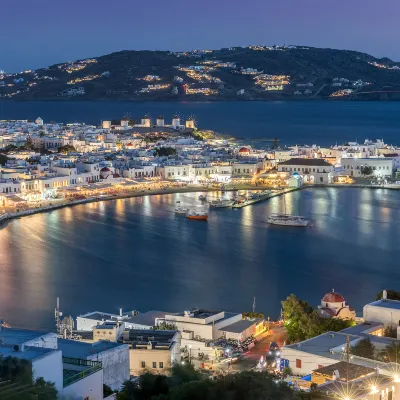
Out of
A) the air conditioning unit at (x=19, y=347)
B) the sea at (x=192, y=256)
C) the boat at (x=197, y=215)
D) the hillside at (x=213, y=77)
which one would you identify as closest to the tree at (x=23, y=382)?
the air conditioning unit at (x=19, y=347)

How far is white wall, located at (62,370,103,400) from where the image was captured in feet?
8.83

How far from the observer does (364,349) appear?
4.27 meters

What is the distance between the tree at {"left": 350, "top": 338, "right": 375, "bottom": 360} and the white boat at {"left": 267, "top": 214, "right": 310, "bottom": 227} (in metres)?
6.11

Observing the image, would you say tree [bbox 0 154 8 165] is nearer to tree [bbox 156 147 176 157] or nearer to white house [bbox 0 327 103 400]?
tree [bbox 156 147 176 157]

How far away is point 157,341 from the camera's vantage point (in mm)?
4293

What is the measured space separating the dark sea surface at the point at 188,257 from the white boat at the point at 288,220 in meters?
0.13

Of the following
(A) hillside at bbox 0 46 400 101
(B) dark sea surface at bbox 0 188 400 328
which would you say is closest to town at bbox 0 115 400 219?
(B) dark sea surface at bbox 0 188 400 328

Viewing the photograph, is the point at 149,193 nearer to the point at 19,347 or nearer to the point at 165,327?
the point at 165,327

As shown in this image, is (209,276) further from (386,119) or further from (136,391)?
(386,119)

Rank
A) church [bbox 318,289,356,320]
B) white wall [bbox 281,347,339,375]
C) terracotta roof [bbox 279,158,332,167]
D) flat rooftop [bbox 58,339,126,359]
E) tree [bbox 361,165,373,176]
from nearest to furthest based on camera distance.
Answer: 1. flat rooftop [bbox 58,339,126,359]
2. white wall [bbox 281,347,339,375]
3. church [bbox 318,289,356,320]
4. terracotta roof [bbox 279,158,332,167]
5. tree [bbox 361,165,373,176]

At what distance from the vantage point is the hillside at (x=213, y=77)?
174 ft

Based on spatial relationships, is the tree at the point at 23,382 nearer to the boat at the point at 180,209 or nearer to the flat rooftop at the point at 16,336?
the flat rooftop at the point at 16,336

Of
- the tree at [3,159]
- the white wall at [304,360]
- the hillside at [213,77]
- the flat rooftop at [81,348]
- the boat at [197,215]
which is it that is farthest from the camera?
the hillside at [213,77]

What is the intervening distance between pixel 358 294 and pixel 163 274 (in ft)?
5.84
